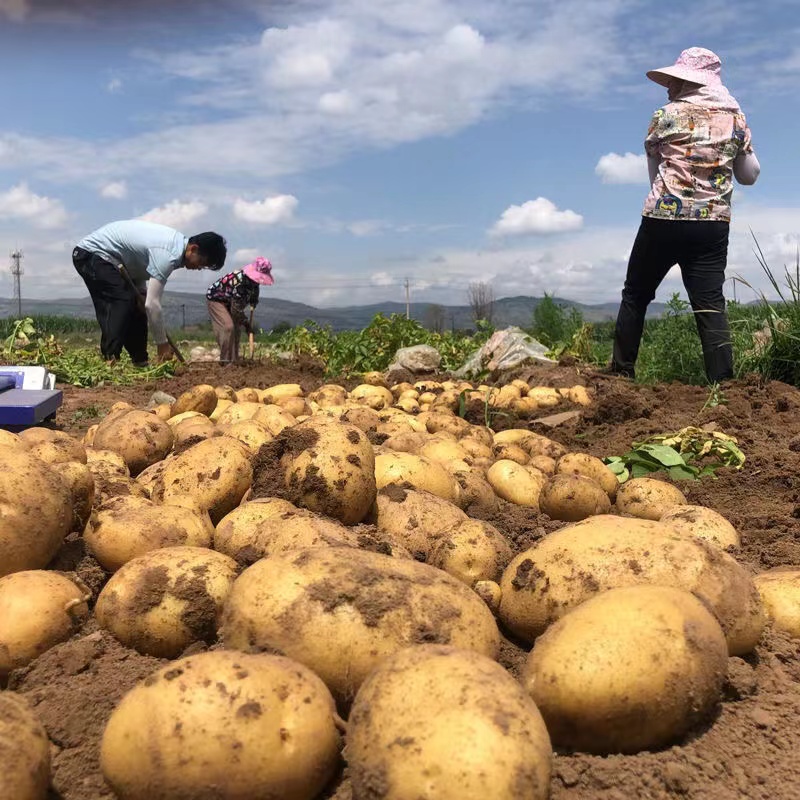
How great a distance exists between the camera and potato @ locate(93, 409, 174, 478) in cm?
330

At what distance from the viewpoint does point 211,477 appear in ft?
8.84

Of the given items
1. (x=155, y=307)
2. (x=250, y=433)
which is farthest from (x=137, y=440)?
(x=155, y=307)

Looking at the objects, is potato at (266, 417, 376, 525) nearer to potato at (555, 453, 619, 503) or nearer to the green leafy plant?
potato at (555, 453, 619, 503)

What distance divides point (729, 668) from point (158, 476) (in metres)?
2.08

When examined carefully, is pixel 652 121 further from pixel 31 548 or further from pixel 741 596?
pixel 31 548

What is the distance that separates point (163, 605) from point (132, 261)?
26.5 feet

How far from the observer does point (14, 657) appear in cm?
182

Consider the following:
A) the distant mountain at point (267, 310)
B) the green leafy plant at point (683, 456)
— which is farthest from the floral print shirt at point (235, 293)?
the distant mountain at point (267, 310)

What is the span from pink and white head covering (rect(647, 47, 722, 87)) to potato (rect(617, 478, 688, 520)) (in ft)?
14.9

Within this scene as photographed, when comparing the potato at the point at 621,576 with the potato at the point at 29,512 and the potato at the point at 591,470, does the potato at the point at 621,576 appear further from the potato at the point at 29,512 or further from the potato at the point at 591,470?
the potato at the point at 591,470

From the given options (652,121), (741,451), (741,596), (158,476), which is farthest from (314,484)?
(652,121)

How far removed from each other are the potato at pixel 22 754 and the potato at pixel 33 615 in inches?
15.0

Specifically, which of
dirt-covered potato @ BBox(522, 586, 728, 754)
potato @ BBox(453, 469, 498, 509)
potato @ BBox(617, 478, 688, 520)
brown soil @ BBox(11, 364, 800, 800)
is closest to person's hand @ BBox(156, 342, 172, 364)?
potato @ BBox(453, 469, 498, 509)

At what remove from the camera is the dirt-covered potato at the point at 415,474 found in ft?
9.45
